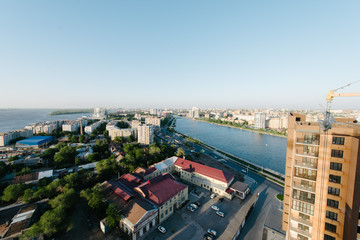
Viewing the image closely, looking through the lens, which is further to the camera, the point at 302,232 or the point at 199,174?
the point at 199,174

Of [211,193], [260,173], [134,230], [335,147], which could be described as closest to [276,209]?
[211,193]

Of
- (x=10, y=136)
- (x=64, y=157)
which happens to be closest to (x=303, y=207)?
(x=64, y=157)

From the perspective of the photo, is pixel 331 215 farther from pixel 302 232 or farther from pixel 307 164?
pixel 307 164

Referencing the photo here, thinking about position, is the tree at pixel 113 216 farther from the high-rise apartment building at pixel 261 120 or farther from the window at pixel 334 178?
the high-rise apartment building at pixel 261 120

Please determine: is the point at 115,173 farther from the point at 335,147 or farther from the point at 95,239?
the point at 335,147

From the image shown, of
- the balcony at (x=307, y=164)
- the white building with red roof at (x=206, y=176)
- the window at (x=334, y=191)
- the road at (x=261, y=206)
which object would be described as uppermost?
the balcony at (x=307, y=164)

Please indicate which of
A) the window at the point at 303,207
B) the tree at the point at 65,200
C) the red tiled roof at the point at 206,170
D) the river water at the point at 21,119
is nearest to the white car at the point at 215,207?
the red tiled roof at the point at 206,170
